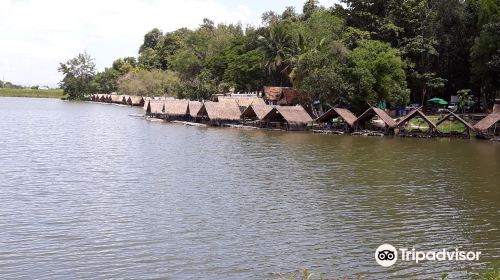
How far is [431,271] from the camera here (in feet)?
35.2

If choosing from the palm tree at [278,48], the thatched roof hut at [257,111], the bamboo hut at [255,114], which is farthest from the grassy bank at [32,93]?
the thatched roof hut at [257,111]

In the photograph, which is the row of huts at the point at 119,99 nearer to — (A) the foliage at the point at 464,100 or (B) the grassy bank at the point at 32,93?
(B) the grassy bank at the point at 32,93

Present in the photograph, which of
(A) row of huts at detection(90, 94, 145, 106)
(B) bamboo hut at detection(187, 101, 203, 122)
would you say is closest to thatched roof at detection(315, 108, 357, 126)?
(B) bamboo hut at detection(187, 101, 203, 122)

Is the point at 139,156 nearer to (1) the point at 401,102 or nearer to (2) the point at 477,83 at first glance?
(1) the point at 401,102

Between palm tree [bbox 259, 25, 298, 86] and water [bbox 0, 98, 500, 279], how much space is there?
2681 cm

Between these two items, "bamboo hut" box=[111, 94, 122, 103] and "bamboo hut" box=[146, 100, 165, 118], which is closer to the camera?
"bamboo hut" box=[146, 100, 165, 118]

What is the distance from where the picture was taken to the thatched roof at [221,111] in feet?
151

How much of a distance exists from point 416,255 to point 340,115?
28.4 metres

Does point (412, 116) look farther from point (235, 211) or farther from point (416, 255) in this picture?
point (416, 255)

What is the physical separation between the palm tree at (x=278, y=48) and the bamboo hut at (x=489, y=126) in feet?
70.9

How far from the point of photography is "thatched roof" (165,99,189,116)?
164 feet

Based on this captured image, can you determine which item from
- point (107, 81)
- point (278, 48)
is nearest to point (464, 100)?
point (278, 48)

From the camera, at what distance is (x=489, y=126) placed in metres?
34.9

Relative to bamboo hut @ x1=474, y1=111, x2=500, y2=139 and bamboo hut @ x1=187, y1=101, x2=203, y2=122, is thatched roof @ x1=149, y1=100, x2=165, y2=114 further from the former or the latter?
bamboo hut @ x1=474, y1=111, x2=500, y2=139
